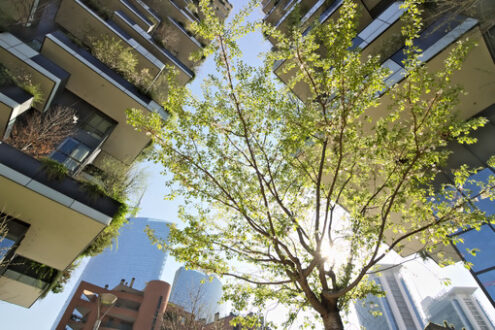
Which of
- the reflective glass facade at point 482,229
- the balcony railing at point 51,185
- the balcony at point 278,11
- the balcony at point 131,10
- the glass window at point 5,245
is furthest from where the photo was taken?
the balcony at point 278,11

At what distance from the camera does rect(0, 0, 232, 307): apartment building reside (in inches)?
351

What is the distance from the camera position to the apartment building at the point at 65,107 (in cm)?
891

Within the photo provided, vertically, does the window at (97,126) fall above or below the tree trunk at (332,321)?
above

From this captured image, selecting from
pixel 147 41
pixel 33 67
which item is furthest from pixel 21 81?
pixel 147 41

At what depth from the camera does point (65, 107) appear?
13609 mm

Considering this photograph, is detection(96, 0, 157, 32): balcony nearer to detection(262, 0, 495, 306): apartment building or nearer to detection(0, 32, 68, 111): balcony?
detection(0, 32, 68, 111): balcony

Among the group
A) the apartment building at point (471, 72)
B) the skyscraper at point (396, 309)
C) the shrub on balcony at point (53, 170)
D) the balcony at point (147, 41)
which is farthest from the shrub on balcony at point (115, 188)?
the skyscraper at point (396, 309)

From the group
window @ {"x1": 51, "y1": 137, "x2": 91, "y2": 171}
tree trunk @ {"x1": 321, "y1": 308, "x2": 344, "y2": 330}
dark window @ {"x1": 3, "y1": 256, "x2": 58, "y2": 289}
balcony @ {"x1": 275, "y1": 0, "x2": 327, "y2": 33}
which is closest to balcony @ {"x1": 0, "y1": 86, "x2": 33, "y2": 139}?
window @ {"x1": 51, "y1": 137, "x2": 91, "y2": 171}

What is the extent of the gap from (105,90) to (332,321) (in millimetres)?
15502

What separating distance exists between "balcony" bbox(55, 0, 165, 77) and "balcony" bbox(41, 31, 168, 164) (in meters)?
2.88

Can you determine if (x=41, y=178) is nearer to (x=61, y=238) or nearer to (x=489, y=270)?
(x=61, y=238)

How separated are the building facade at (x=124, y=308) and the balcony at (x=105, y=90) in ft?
97.7

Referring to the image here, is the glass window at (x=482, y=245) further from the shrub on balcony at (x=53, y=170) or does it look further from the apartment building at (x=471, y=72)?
the shrub on balcony at (x=53, y=170)

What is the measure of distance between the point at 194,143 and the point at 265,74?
9.67ft
